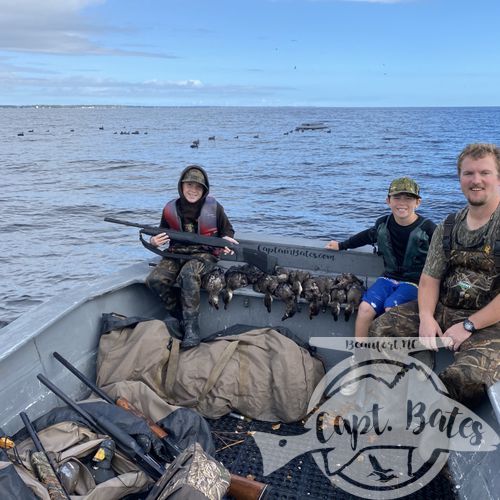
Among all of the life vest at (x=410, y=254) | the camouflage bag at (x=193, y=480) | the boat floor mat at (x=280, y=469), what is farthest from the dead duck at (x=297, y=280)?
the camouflage bag at (x=193, y=480)

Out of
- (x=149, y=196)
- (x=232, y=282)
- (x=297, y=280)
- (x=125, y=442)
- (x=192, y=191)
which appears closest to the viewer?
(x=125, y=442)

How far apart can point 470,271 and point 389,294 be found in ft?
3.55

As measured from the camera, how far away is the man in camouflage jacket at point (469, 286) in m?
4.16

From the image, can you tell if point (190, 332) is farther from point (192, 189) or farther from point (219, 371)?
point (192, 189)

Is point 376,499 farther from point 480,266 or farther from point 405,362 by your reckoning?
point 480,266

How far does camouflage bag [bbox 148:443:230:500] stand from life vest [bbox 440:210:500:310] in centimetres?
255

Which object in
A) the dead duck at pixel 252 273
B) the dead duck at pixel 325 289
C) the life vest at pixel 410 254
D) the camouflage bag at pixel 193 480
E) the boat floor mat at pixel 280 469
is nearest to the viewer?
the camouflage bag at pixel 193 480

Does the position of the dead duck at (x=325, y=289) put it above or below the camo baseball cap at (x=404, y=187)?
below

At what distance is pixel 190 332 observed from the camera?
20.0 feet

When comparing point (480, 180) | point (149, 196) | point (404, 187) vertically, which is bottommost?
point (149, 196)

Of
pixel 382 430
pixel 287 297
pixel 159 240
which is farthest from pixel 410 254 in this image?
pixel 159 240

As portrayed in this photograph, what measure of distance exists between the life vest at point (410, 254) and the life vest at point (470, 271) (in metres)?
0.79

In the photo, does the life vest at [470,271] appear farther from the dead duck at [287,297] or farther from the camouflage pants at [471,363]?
the dead duck at [287,297]

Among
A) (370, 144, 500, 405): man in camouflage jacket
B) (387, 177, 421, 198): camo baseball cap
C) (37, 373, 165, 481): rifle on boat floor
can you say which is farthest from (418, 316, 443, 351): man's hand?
(37, 373, 165, 481): rifle on boat floor
